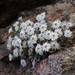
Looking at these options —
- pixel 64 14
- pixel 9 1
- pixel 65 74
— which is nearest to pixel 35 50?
pixel 65 74

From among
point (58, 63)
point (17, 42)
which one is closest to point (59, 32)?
point (58, 63)

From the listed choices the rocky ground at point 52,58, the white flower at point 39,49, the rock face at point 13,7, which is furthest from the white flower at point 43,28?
the rock face at point 13,7

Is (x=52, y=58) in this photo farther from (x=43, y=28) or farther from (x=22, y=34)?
(x=22, y=34)

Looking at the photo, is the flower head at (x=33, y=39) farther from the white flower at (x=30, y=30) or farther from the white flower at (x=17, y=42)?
the white flower at (x=17, y=42)

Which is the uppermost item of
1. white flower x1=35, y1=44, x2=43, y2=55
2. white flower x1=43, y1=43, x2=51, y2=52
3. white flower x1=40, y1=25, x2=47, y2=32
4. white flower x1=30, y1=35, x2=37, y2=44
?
white flower x1=40, y1=25, x2=47, y2=32

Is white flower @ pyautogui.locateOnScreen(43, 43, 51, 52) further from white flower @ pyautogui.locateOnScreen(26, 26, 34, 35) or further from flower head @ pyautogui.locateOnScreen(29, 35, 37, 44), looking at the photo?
white flower @ pyautogui.locateOnScreen(26, 26, 34, 35)

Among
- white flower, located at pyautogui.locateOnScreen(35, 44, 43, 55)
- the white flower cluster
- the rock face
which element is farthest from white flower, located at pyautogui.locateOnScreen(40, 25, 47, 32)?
the rock face
